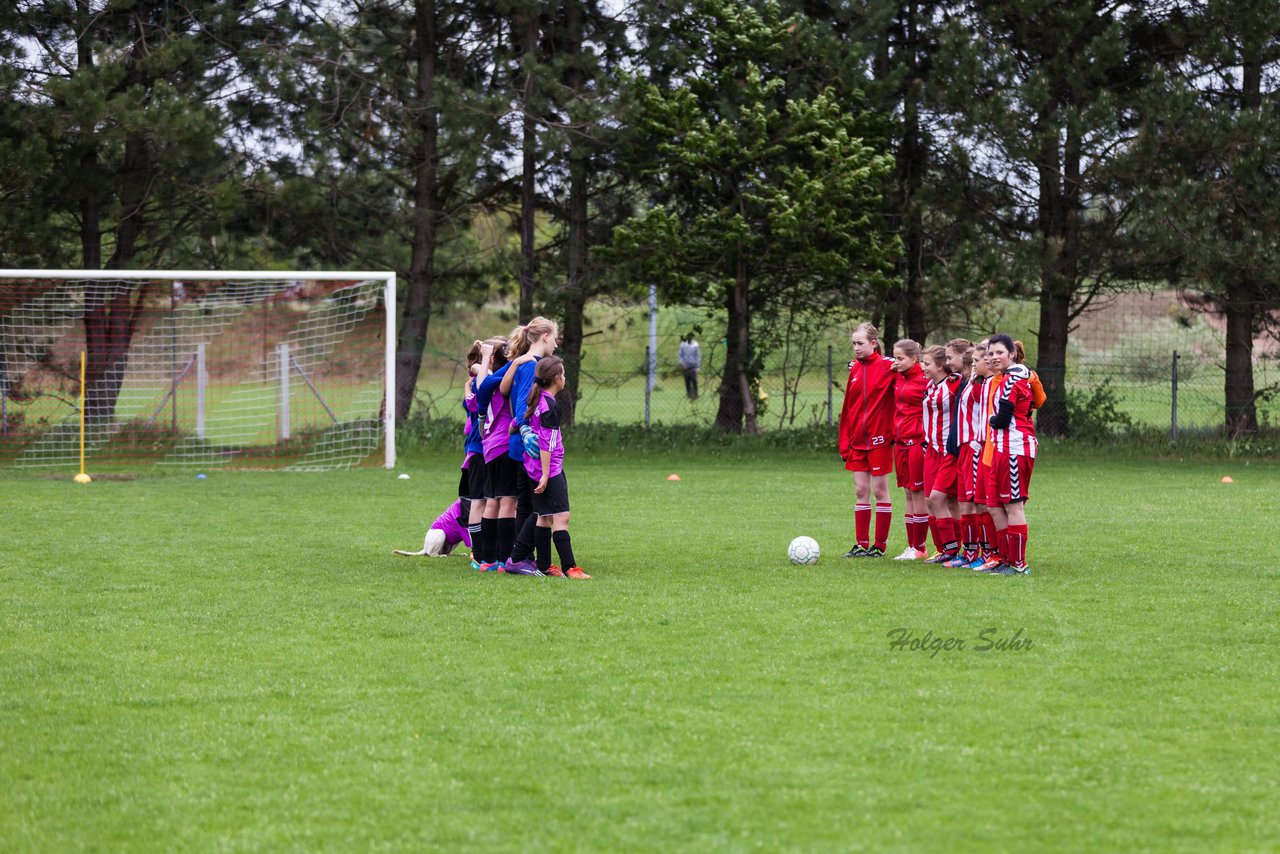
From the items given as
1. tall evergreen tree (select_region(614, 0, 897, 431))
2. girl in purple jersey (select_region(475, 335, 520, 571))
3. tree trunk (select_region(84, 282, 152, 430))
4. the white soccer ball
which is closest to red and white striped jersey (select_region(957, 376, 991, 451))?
the white soccer ball

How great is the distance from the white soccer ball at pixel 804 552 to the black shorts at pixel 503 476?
204cm

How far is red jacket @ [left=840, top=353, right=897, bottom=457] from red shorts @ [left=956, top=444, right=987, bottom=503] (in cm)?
81

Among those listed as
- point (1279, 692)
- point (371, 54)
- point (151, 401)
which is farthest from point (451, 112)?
point (1279, 692)

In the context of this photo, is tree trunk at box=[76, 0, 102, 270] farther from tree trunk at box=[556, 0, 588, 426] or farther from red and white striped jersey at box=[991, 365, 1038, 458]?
red and white striped jersey at box=[991, 365, 1038, 458]

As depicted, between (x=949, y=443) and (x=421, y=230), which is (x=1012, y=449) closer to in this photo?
(x=949, y=443)

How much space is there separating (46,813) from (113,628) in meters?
3.04

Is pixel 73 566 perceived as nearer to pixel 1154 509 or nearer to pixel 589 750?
pixel 589 750

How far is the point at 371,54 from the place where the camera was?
21.0 meters

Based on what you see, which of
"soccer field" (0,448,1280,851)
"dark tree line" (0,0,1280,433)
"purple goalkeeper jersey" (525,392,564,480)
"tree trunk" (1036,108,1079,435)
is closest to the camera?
"soccer field" (0,448,1280,851)

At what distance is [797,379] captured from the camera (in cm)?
2236

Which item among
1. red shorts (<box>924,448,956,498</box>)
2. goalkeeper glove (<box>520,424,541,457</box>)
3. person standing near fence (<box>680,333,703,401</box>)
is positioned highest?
person standing near fence (<box>680,333,703,401</box>)

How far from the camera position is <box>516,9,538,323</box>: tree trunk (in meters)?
20.6

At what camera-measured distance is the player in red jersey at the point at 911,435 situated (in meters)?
10.0

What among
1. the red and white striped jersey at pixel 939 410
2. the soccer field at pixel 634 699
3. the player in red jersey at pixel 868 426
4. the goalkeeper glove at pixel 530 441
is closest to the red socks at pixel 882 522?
the player in red jersey at pixel 868 426
